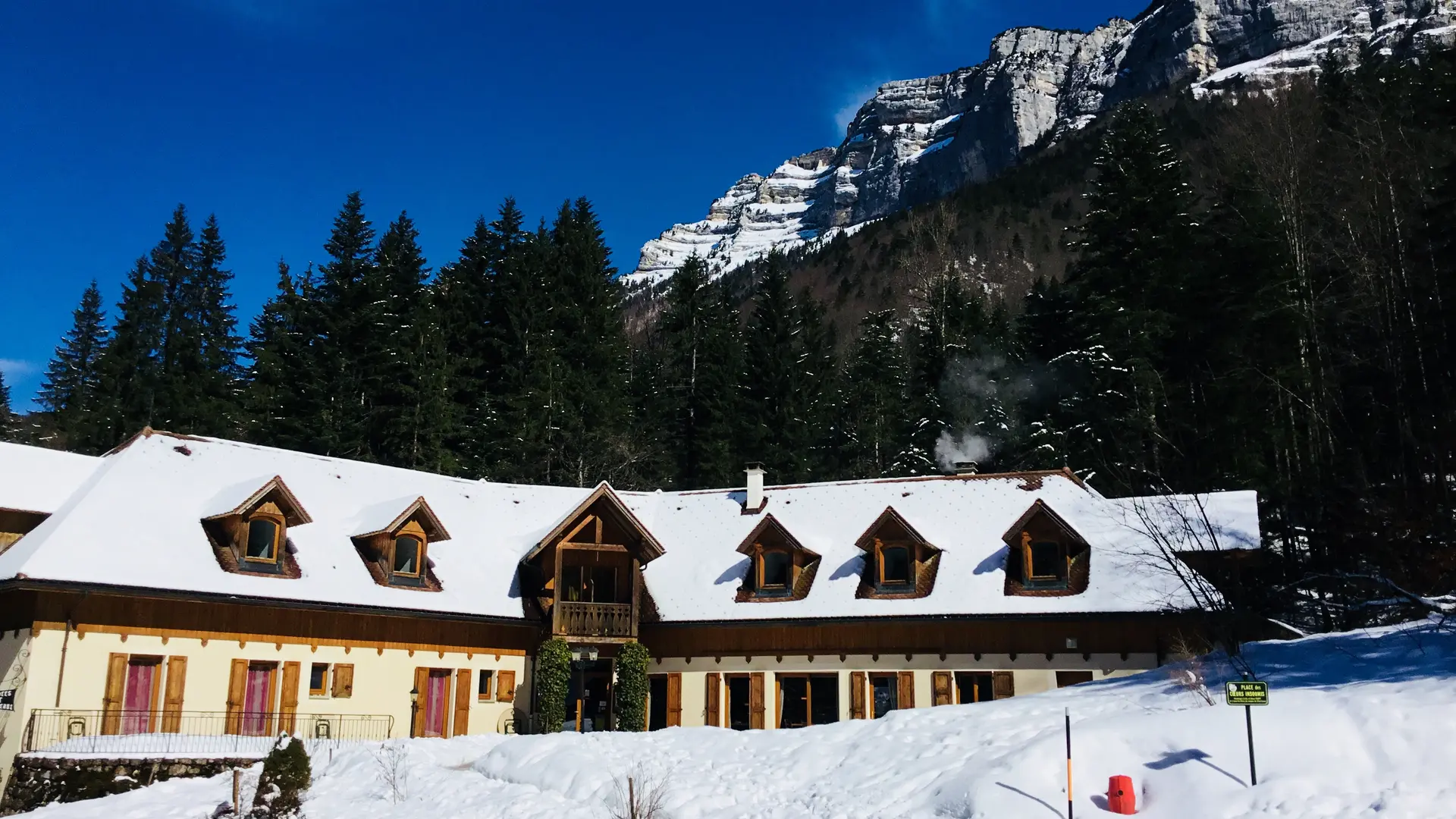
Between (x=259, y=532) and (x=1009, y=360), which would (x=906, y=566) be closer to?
(x=259, y=532)

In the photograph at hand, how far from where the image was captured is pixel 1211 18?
142 m

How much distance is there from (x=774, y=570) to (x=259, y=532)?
1376cm

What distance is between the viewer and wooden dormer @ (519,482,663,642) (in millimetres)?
31266

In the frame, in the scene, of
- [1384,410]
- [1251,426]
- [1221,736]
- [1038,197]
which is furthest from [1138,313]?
[1038,197]

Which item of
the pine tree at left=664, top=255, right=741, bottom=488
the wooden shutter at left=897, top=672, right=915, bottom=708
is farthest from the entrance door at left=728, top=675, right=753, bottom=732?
the pine tree at left=664, top=255, right=741, bottom=488

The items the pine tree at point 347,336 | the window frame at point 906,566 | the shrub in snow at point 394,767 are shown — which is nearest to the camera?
the shrub in snow at point 394,767

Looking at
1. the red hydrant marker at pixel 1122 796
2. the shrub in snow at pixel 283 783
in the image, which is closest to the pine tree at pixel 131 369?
the shrub in snow at pixel 283 783

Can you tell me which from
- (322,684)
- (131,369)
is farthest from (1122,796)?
(131,369)

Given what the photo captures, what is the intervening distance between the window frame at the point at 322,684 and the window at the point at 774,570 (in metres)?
11.7

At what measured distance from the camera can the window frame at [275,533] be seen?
27641mm

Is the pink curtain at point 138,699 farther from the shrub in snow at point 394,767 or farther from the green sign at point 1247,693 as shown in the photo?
the green sign at point 1247,693

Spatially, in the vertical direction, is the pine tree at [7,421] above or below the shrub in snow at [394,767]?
above

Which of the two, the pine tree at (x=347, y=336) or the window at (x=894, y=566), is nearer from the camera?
the window at (x=894, y=566)

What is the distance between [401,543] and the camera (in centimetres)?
3069
